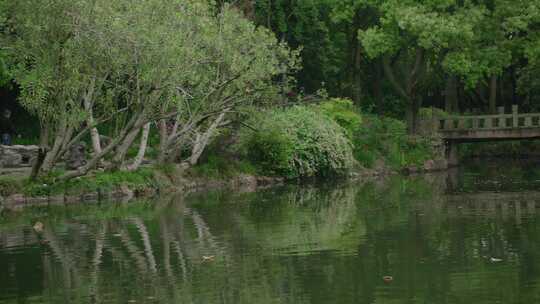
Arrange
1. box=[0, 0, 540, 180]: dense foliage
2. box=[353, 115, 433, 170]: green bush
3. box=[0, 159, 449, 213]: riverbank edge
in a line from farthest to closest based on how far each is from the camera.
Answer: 1. box=[353, 115, 433, 170]: green bush
2. box=[0, 159, 449, 213]: riverbank edge
3. box=[0, 0, 540, 180]: dense foliage

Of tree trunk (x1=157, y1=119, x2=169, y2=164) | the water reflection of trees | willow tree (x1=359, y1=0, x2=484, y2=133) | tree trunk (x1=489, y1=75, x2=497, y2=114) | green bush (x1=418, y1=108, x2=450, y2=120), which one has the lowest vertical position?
the water reflection of trees

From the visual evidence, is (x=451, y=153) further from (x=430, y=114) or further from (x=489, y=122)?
(x=489, y=122)

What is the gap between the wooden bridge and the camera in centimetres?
4875

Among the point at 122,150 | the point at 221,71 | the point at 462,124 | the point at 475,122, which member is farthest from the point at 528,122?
the point at 122,150

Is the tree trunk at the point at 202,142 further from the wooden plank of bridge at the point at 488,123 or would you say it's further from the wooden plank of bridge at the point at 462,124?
the wooden plank of bridge at the point at 488,123

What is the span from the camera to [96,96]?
3155 centimetres

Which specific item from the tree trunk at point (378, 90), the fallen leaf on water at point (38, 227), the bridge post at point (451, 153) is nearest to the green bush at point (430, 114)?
the bridge post at point (451, 153)

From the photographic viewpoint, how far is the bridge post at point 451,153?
169 feet

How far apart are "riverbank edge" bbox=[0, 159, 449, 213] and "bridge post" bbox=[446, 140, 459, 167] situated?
517 centimetres

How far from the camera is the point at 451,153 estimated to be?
170 ft

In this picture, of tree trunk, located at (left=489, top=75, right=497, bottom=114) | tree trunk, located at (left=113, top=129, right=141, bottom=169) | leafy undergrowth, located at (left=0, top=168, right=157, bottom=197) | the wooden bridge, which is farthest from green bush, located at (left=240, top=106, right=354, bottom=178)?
tree trunk, located at (left=489, top=75, right=497, bottom=114)

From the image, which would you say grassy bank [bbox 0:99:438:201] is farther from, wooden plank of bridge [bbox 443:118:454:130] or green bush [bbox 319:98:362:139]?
wooden plank of bridge [bbox 443:118:454:130]

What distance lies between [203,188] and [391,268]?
21.4m

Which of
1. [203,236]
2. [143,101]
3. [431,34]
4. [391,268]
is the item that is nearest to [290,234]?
[203,236]
